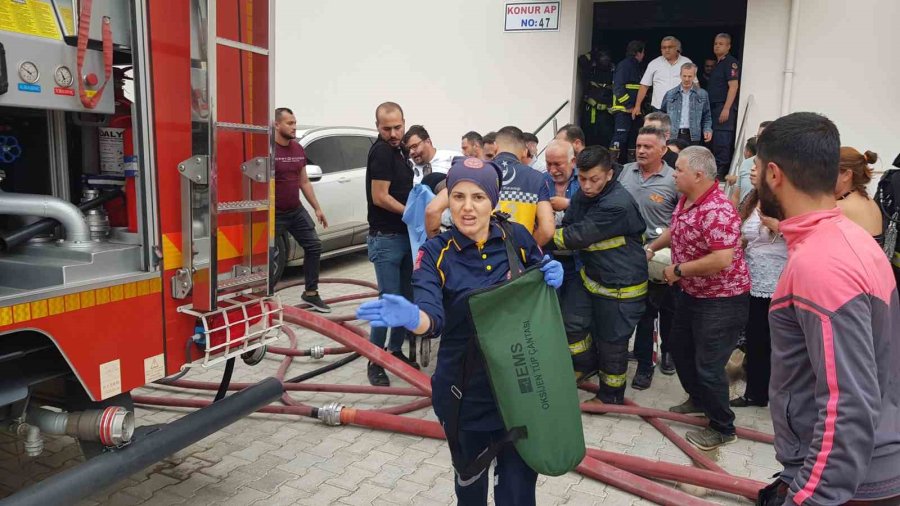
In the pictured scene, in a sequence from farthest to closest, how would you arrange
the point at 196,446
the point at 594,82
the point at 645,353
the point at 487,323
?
the point at 594,82 → the point at 645,353 → the point at 196,446 → the point at 487,323

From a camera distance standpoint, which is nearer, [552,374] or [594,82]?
[552,374]

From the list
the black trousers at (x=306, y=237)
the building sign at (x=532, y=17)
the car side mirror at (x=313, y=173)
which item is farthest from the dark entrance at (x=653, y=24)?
the black trousers at (x=306, y=237)

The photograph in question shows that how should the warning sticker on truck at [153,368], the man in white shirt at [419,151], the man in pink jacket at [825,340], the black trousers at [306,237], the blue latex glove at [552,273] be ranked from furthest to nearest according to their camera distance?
the black trousers at [306,237] → the man in white shirt at [419,151] → the warning sticker on truck at [153,368] → the blue latex glove at [552,273] → the man in pink jacket at [825,340]

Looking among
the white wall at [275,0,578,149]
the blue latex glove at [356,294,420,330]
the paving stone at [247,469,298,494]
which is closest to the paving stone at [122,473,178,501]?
the paving stone at [247,469,298,494]

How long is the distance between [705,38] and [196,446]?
11168 millimetres

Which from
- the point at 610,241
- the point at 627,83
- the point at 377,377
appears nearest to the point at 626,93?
Answer: the point at 627,83

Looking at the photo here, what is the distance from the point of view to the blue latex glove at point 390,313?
2182 mm

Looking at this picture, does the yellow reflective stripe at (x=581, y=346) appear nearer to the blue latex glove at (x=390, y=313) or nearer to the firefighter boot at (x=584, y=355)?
the firefighter boot at (x=584, y=355)

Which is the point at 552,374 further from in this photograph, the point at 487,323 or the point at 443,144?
the point at 443,144

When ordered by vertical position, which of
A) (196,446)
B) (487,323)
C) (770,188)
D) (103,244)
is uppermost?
(770,188)

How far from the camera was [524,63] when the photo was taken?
427 inches

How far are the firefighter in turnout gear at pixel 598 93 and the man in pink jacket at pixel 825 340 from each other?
347 inches

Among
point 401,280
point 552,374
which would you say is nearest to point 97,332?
point 552,374

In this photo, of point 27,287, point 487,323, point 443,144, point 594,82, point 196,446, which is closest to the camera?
point 487,323
